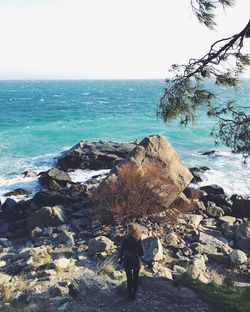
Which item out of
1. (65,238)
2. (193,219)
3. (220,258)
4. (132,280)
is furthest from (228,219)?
(132,280)

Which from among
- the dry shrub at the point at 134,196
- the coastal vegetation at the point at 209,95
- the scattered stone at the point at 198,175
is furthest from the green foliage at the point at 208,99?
the scattered stone at the point at 198,175

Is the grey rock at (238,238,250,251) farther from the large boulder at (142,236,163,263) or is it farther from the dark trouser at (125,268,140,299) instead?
the dark trouser at (125,268,140,299)

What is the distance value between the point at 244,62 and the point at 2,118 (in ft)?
201

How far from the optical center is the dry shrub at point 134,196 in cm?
1962

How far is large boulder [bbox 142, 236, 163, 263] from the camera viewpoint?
15.1 m

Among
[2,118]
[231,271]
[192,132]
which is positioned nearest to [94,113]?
[2,118]

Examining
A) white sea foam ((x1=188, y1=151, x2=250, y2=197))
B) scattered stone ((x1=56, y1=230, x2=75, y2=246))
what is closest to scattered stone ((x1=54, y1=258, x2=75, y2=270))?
scattered stone ((x1=56, y1=230, x2=75, y2=246))

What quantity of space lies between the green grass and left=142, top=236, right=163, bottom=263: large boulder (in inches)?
87.3

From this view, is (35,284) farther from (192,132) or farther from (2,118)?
(2,118)

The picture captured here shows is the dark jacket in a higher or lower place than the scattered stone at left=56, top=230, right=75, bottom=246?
higher

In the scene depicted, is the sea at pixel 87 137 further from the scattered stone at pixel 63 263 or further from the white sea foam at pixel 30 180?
the scattered stone at pixel 63 263

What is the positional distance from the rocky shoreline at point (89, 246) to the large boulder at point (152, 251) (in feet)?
0.11

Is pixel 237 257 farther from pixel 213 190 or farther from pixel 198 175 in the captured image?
pixel 198 175

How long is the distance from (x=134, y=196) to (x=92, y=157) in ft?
48.7
